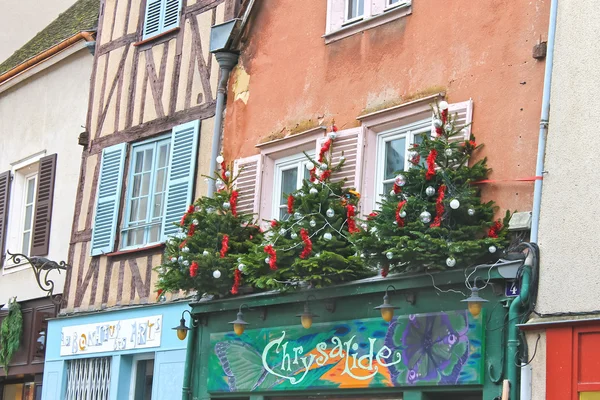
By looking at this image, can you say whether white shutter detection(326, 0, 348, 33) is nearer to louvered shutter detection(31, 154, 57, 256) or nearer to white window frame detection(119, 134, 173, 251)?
white window frame detection(119, 134, 173, 251)

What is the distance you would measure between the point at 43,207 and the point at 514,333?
8.31 m

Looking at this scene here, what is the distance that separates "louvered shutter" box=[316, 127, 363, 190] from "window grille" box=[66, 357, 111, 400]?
3.96m

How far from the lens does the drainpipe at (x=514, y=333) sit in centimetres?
910

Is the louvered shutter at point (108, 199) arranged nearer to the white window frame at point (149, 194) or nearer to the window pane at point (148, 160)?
the white window frame at point (149, 194)

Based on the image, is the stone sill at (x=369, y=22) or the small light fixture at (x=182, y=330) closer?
the stone sill at (x=369, y=22)

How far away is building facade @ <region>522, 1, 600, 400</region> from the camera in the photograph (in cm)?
862

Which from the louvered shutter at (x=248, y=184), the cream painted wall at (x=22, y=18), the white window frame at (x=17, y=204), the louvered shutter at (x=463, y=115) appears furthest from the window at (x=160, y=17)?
the cream painted wall at (x=22, y=18)

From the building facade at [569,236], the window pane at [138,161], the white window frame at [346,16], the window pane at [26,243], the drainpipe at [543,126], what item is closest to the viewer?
the building facade at [569,236]

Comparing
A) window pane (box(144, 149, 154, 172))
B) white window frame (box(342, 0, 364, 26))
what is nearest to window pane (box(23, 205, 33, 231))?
window pane (box(144, 149, 154, 172))

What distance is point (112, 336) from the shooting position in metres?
13.8

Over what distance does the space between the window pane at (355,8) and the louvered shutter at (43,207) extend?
18.2 ft

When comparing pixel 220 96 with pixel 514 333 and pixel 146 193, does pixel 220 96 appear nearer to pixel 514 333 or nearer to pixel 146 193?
pixel 146 193

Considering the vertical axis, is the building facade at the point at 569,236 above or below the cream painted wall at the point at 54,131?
below

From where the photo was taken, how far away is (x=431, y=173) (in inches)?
383
